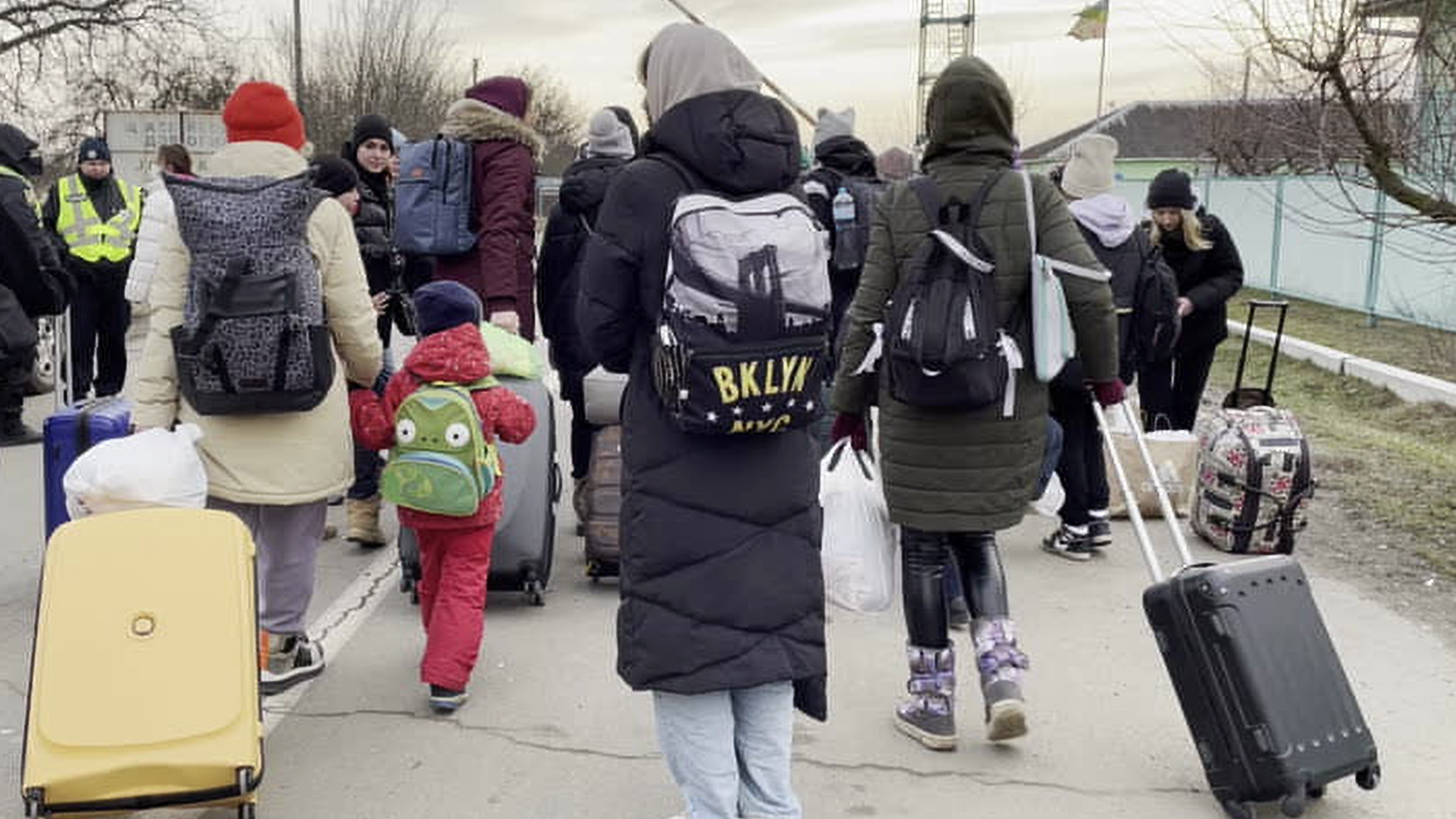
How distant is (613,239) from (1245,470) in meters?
4.41

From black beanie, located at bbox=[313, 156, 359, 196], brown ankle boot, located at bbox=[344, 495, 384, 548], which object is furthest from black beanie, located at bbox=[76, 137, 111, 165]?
brown ankle boot, located at bbox=[344, 495, 384, 548]

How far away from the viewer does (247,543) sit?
373 centimetres

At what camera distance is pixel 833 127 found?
23.2ft

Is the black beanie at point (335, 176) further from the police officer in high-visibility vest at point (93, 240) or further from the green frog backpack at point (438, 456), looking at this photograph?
the police officer in high-visibility vest at point (93, 240)

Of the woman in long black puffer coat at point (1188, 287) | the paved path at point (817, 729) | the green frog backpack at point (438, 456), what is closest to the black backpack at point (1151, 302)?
the woman in long black puffer coat at point (1188, 287)

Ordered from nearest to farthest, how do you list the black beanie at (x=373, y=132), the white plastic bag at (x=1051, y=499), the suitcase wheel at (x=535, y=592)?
the suitcase wheel at (x=535, y=592), the white plastic bag at (x=1051, y=499), the black beanie at (x=373, y=132)

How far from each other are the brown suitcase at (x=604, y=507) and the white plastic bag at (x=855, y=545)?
68.3 inches

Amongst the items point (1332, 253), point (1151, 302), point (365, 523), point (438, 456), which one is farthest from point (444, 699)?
point (1332, 253)

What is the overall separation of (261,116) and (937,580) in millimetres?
2457

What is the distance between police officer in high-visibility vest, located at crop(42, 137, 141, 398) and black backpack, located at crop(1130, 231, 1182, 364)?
7.24m

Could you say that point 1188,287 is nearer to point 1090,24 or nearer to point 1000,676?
point 1000,676

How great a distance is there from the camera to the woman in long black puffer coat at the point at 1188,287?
7.60 m

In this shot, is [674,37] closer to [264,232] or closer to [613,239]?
[613,239]

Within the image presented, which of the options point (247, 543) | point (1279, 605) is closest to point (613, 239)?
point (247, 543)
